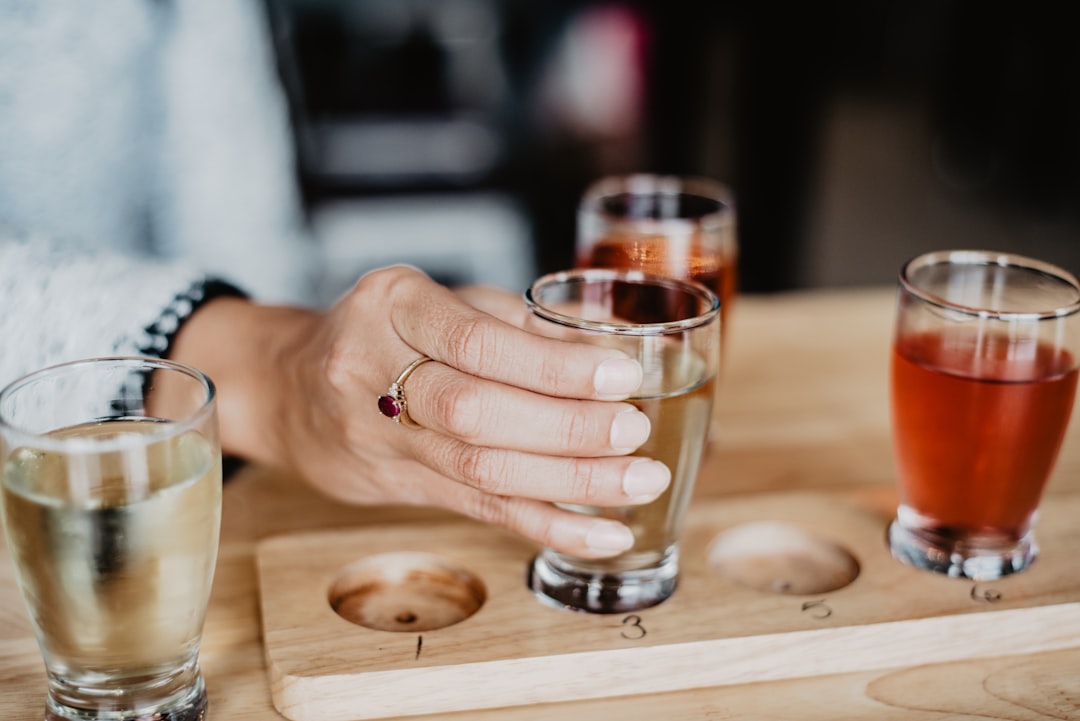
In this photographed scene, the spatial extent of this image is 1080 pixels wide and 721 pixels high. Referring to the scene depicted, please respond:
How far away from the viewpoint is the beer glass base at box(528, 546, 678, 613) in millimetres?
765

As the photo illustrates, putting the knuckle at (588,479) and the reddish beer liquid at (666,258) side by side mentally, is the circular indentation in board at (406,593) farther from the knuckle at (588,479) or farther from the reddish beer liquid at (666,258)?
the reddish beer liquid at (666,258)

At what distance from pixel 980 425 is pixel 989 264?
0.15 m

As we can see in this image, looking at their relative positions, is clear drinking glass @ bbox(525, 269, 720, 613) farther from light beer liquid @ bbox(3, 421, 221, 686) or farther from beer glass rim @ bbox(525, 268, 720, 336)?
light beer liquid @ bbox(3, 421, 221, 686)

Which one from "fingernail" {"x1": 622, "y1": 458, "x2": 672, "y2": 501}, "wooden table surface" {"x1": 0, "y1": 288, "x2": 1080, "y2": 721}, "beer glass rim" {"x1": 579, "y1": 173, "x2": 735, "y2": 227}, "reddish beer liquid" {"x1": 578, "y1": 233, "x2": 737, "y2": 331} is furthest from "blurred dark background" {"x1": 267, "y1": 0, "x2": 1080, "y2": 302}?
"fingernail" {"x1": 622, "y1": 458, "x2": 672, "y2": 501}

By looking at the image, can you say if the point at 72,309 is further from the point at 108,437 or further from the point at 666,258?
the point at 666,258

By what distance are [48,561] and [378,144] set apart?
2184mm

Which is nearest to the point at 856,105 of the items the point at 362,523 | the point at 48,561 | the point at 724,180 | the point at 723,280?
the point at 724,180

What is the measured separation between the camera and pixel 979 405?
0.77 meters

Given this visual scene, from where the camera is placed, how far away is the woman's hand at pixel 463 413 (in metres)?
Answer: 0.69

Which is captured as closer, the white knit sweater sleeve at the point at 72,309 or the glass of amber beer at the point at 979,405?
the glass of amber beer at the point at 979,405

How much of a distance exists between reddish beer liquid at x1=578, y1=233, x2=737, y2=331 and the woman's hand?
0.18 metres


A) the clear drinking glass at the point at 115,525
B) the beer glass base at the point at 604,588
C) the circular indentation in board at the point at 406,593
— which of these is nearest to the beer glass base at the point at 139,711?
the clear drinking glass at the point at 115,525

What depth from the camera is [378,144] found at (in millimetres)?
2682

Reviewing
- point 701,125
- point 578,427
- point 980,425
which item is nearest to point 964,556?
point 980,425
